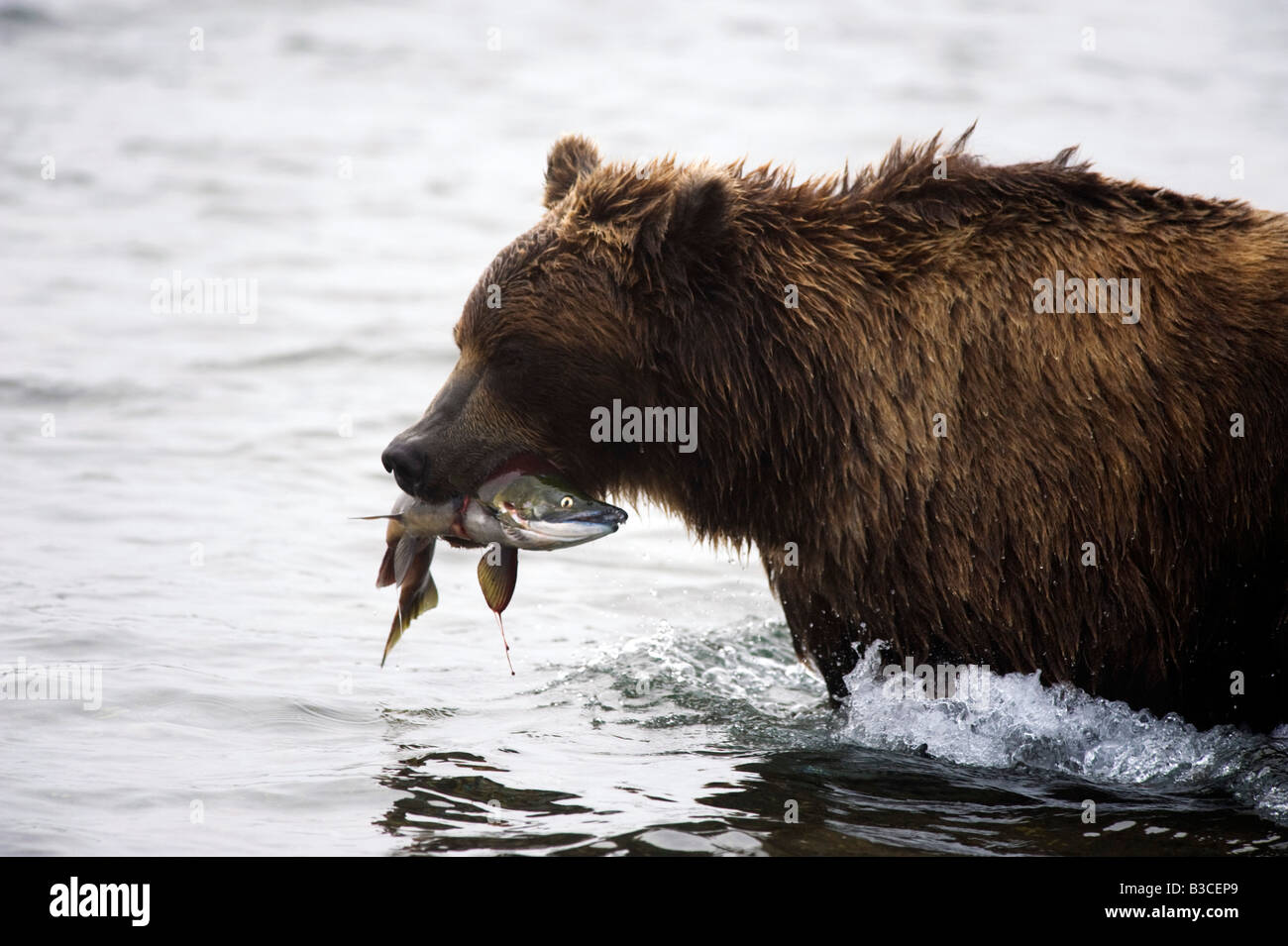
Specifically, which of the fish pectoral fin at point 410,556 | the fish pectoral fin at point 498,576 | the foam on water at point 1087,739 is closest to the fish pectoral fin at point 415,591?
the fish pectoral fin at point 410,556

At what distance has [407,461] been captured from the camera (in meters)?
5.51

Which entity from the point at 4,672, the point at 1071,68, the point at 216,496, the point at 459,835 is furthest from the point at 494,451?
the point at 1071,68

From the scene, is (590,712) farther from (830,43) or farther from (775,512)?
(830,43)

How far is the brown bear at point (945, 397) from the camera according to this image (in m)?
5.27

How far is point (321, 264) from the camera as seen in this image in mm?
13914

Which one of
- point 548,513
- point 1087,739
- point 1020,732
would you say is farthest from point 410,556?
point 1087,739

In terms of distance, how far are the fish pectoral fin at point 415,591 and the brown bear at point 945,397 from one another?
0.42 m

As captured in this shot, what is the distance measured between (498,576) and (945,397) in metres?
1.78

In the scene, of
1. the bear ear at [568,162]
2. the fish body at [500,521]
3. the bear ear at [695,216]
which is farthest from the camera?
the bear ear at [568,162]

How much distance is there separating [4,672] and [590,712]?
7.48 feet

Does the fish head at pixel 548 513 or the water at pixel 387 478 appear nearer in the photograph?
the water at pixel 387 478

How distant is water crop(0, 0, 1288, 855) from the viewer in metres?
5.26

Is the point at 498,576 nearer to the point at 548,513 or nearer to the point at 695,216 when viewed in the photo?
the point at 548,513

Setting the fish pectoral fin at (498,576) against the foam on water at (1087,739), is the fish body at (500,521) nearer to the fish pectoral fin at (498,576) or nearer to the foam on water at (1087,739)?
the fish pectoral fin at (498,576)
